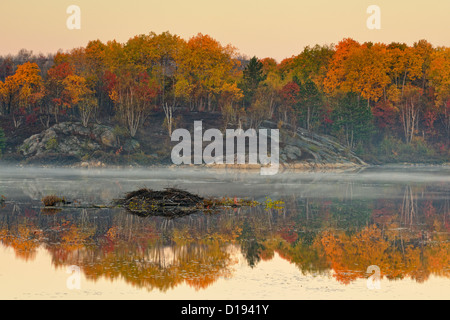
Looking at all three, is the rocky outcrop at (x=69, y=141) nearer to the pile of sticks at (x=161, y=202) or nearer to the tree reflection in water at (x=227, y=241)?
the tree reflection in water at (x=227, y=241)

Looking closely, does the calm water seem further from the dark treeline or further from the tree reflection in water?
the dark treeline

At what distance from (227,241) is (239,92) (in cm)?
8969

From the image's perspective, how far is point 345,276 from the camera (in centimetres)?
1719

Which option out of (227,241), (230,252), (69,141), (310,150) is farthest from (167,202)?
(310,150)

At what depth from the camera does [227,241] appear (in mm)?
22922

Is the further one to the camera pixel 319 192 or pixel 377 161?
pixel 377 161

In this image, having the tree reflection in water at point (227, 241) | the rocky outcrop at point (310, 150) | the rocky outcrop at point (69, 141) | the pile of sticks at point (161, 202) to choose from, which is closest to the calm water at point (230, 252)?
the tree reflection in water at point (227, 241)

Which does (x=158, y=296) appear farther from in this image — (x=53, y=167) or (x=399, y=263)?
(x=53, y=167)

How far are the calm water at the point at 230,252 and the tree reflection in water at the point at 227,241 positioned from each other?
38mm

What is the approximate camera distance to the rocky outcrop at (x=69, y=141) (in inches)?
3499

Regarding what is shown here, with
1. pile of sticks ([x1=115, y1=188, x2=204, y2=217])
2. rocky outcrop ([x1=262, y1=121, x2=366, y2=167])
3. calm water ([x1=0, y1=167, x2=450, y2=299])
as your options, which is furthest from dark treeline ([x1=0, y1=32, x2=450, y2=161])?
calm water ([x1=0, y1=167, x2=450, y2=299])

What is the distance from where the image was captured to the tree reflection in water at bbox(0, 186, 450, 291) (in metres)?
17.9
